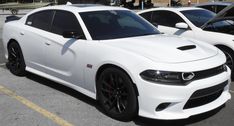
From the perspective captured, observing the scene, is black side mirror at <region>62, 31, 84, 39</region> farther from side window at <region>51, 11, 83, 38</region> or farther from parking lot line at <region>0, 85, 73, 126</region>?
parking lot line at <region>0, 85, 73, 126</region>

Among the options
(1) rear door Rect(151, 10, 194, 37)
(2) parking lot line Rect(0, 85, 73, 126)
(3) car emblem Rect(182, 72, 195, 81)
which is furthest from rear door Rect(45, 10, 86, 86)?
(1) rear door Rect(151, 10, 194, 37)

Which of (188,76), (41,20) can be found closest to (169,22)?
(41,20)

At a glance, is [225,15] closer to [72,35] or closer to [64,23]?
[64,23]

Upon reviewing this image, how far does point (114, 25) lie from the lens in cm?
609

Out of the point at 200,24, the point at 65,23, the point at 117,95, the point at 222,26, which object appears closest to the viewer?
the point at 117,95

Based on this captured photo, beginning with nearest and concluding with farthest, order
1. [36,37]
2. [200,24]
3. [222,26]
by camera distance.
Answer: [36,37]
[222,26]
[200,24]

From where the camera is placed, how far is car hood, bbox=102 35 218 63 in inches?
193

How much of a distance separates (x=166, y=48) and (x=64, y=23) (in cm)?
200

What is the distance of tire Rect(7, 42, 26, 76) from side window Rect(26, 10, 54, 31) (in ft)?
1.86

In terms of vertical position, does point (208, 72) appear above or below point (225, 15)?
below

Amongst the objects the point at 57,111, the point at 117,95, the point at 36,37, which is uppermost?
the point at 36,37

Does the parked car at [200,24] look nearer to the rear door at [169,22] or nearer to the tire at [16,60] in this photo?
the rear door at [169,22]

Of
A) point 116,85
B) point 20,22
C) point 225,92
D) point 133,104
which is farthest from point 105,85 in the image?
point 20,22

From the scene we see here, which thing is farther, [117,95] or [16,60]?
[16,60]
